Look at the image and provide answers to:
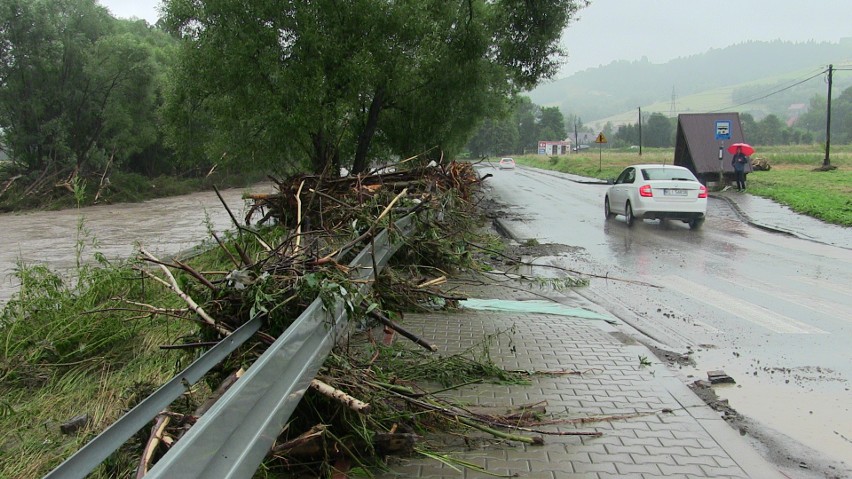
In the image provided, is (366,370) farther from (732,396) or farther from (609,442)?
(732,396)

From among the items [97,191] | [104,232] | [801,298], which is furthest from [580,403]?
[97,191]

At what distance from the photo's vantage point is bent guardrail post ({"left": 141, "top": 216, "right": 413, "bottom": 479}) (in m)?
1.93

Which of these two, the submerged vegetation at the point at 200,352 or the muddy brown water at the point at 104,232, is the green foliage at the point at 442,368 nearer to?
the submerged vegetation at the point at 200,352

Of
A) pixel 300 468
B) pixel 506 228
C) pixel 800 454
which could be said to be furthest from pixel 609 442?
pixel 506 228

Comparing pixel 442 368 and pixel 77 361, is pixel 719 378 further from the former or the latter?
pixel 77 361

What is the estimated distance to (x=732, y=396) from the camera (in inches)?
197

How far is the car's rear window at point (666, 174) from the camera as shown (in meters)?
17.0

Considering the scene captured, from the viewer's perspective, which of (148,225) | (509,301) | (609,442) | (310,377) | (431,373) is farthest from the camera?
(148,225)

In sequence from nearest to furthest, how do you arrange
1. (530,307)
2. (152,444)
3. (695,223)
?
(152,444)
(530,307)
(695,223)

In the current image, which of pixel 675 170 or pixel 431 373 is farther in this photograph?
pixel 675 170

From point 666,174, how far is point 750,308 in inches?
385

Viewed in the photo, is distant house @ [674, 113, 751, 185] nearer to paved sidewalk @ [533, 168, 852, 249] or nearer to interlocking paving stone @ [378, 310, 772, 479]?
paved sidewalk @ [533, 168, 852, 249]

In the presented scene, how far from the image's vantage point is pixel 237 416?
227 centimetres

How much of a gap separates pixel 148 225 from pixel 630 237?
17312 mm
